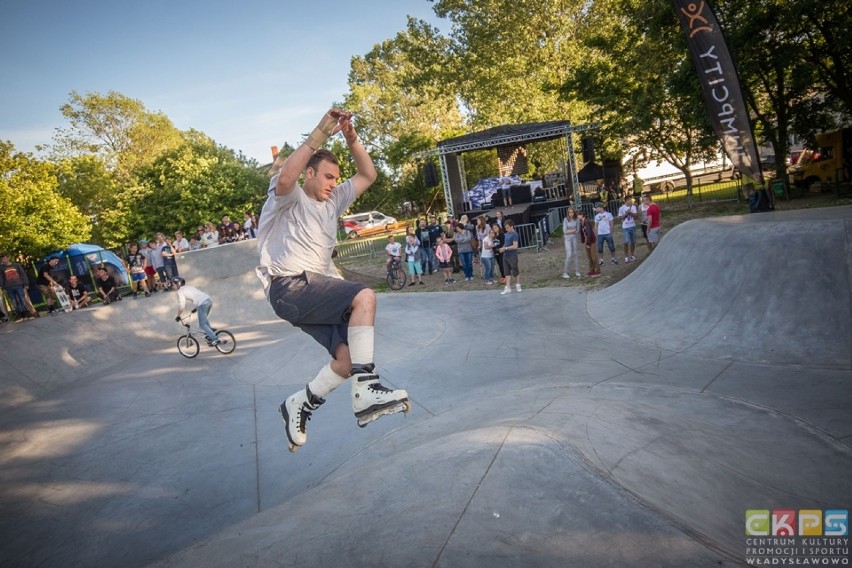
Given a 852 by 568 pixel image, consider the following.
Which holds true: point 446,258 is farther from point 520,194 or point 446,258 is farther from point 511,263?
point 520,194

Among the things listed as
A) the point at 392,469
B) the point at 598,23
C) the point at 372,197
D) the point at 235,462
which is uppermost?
the point at 598,23

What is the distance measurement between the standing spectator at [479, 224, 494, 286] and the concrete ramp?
521 centimetres

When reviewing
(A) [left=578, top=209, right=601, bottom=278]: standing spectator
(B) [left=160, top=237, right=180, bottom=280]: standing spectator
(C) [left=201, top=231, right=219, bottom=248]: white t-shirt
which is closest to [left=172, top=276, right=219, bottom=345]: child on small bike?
(B) [left=160, top=237, right=180, bottom=280]: standing spectator

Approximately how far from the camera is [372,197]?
43250 mm

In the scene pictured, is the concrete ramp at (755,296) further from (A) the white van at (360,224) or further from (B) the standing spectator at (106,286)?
(A) the white van at (360,224)

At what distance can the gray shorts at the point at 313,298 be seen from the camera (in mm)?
3338

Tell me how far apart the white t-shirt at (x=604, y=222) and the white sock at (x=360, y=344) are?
11910 millimetres

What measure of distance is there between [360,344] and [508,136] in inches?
897

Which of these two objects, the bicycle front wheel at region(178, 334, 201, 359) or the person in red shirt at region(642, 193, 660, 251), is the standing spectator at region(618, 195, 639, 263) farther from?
the bicycle front wheel at region(178, 334, 201, 359)

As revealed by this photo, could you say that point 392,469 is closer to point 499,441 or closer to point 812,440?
point 499,441

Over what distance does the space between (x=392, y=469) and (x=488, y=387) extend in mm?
3094

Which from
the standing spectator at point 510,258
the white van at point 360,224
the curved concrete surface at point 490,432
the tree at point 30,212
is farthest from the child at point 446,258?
the white van at point 360,224

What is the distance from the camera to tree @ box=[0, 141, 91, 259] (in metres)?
16.9

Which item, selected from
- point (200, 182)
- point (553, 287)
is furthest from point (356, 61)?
point (553, 287)
